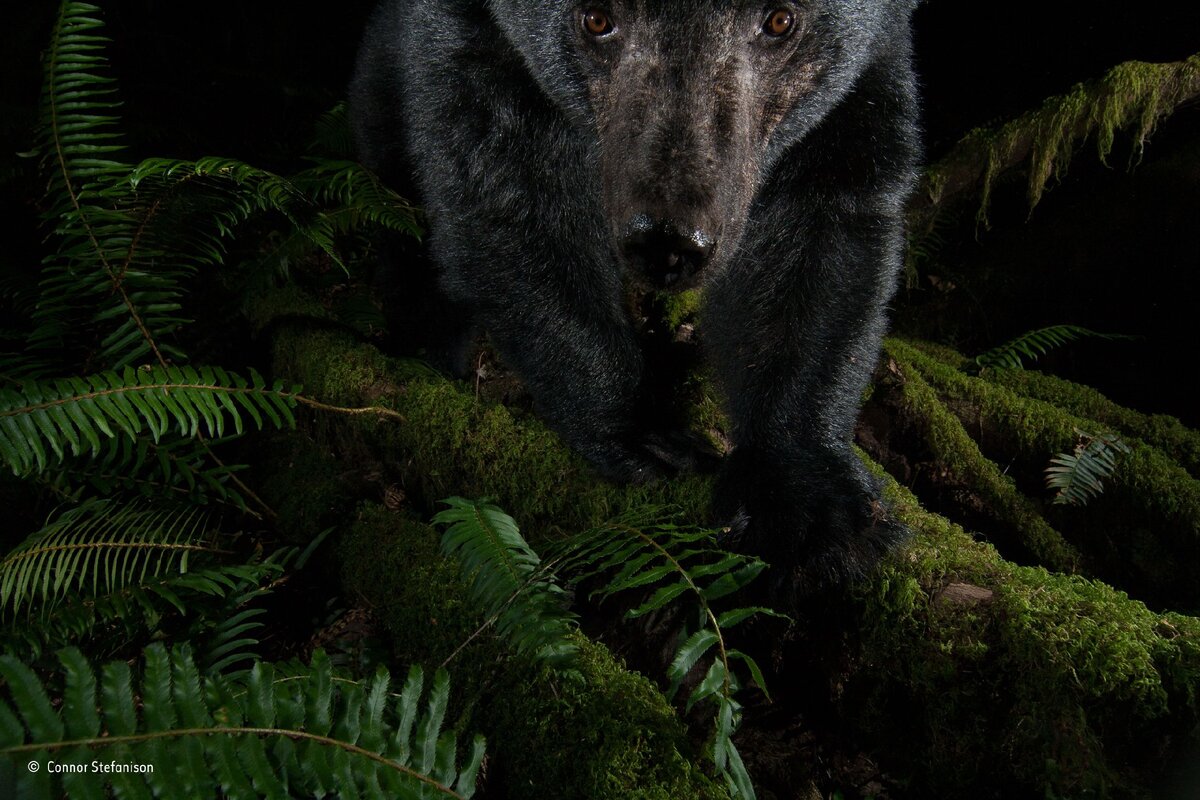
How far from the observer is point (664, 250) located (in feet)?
7.30

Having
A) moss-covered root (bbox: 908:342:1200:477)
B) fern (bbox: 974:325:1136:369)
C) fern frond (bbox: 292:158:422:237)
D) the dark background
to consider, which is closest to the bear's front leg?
fern frond (bbox: 292:158:422:237)

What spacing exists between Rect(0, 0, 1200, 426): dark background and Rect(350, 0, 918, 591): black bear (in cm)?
265

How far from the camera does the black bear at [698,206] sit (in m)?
2.38

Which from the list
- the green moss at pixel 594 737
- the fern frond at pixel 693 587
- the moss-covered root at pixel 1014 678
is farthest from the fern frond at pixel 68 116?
the moss-covered root at pixel 1014 678

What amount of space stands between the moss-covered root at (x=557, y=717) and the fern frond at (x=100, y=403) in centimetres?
99

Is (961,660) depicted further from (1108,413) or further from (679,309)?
(1108,413)

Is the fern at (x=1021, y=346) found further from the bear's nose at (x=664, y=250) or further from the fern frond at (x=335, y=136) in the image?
the fern frond at (x=335, y=136)

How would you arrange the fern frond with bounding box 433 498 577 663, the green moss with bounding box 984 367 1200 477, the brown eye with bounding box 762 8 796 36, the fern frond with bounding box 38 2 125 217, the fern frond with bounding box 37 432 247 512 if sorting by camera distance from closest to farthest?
the fern frond with bounding box 433 498 577 663
the brown eye with bounding box 762 8 796 36
the fern frond with bounding box 37 432 247 512
the fern frond with bounding box 38 2 125 217
the green moss with bounding box 984 367 1200 477

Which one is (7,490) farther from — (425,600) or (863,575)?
(863,575)

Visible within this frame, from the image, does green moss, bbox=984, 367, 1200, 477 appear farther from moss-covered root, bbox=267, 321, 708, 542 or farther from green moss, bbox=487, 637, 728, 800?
green moss, bbox=487, 637, 728, 800

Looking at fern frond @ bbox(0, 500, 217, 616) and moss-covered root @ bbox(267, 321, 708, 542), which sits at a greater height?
moss-covered root @ bbox(267, 321, 708, 542)

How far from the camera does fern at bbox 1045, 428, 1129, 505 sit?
3.49 m

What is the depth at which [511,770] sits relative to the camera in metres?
1.85

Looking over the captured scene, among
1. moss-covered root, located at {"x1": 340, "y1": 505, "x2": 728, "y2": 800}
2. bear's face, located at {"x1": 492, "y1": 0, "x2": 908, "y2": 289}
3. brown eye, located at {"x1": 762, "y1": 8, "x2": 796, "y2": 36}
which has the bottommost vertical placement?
moss-covered root, located at {"x1": 340, "y1": 505, "x2": 728, "y2": 800}
